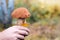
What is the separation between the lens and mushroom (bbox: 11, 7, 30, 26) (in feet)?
6.59

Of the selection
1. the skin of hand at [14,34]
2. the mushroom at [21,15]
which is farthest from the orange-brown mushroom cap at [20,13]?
the skin of hand at [14,34]

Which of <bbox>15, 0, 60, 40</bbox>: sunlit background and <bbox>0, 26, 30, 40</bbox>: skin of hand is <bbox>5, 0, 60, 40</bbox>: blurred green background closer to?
<bbox>15, 0, 60, 40</bbox>: sunlit background

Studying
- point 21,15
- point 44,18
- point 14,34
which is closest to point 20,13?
point 21,15

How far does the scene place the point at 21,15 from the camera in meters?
2.01

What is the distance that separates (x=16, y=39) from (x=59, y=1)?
0.76 meters

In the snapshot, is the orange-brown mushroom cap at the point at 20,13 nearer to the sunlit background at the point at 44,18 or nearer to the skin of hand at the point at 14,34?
the sunlit background at the point at 44,18

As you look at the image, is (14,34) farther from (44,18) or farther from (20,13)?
(44,18)

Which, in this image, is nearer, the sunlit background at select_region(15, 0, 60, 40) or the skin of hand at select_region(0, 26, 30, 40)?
the skin of hand at select_region(0, 26, 30, 40)

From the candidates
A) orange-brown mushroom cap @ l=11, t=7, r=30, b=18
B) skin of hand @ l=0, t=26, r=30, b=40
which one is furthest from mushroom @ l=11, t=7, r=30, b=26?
skin of hand @ l=0, t=26, r=30, b=40

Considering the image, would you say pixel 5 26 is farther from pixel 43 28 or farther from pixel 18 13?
pixel 43 28

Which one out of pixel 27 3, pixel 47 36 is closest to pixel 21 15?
pixel 27 3

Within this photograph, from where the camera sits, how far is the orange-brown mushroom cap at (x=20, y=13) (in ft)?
6.59

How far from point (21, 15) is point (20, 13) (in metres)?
0.02

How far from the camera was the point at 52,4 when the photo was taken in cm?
213
